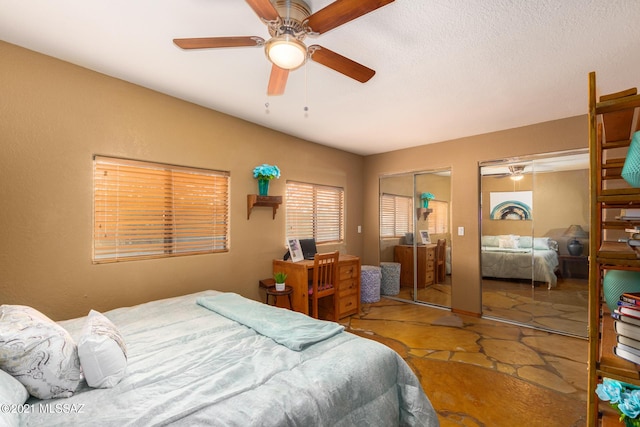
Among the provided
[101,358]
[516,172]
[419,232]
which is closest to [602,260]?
[101,358]

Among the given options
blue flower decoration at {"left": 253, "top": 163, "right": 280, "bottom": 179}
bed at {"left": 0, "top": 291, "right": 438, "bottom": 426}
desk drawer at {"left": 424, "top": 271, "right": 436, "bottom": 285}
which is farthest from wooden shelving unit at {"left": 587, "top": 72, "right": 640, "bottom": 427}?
desk drawer at {"left": 424, "top": 271, "right": 436, "bottom": 285}

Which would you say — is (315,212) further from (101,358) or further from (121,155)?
(101,358)

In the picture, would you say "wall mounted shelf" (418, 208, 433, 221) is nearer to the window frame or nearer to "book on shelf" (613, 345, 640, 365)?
the window frame

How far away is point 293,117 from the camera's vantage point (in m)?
3.42

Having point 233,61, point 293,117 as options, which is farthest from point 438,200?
point 233,61

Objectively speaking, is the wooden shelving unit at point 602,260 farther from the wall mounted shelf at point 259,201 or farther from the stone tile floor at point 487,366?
the wall mounted shelf at point 259,201

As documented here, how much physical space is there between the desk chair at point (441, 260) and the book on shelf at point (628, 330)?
11.5ft

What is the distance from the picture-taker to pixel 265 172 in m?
3.46

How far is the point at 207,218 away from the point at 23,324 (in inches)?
75.9

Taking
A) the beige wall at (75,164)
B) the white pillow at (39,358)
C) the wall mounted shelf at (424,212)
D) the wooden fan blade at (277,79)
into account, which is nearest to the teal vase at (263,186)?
the beige wall at (75,164)

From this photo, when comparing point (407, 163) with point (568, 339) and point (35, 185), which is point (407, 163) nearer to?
point (568, 339)

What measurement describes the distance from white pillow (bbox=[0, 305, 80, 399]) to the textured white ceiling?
1726 millimetres

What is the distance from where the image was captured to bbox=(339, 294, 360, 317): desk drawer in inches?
151

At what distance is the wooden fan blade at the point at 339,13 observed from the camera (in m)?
1.27
